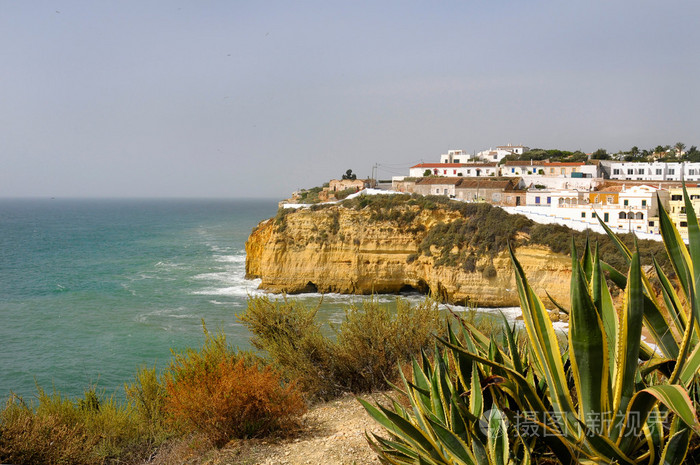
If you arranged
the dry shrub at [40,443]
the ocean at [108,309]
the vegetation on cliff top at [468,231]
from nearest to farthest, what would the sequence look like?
the dry shrub at [40,443] < the ocean at [108,309] < the vegetation on cliff top at [468,231]

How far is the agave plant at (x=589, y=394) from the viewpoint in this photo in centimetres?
241

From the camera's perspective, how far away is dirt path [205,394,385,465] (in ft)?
15.8

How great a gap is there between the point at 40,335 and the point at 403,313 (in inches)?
628

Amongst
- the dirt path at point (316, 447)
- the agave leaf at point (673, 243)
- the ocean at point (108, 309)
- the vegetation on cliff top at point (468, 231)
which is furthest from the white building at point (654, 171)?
the agave leaf at point (673, 243)

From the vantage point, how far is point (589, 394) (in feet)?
8.23

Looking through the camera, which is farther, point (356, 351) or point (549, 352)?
point (356, 351)

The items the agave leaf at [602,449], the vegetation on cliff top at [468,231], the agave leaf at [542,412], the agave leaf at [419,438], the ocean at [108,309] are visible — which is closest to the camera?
the agave leaf at [602,449]

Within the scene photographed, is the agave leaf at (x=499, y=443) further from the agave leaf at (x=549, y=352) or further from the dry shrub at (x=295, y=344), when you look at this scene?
the dry shrub at (x=295, y=344)

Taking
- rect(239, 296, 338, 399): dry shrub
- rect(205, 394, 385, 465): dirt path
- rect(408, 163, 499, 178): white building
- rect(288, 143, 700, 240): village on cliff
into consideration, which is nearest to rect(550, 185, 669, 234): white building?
rect(288, 143, 700, 240): village on cliff

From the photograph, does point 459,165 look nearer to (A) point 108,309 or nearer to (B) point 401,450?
(A) point 108,309

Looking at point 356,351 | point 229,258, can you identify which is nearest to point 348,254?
point 229,258

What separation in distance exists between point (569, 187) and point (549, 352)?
127 feet

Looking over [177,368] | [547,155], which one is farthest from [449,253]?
[547,155]

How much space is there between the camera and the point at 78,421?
6.89m
